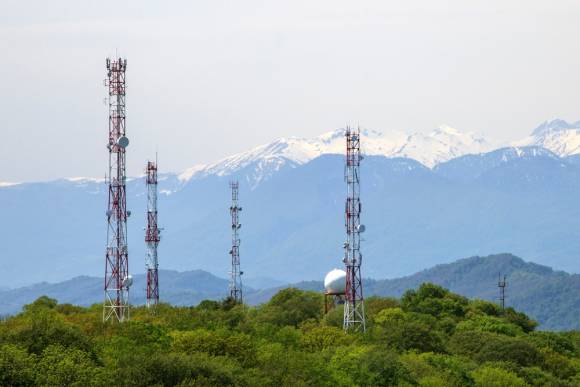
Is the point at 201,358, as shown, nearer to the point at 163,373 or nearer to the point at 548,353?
the point at 163,373

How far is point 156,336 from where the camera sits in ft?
308

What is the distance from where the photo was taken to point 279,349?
320 feet

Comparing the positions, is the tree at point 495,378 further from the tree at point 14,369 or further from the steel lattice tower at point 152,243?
the tree at point 14,369

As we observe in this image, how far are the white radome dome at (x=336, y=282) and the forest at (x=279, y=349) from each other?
287 cm

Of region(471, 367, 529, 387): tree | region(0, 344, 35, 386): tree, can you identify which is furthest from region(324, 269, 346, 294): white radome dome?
region(0, 344, 35, 386): tree

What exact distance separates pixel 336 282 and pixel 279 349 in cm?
2900

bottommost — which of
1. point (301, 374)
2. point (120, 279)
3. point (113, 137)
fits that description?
point (301, 374)

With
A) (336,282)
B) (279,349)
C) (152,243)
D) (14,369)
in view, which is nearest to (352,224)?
(279,349)

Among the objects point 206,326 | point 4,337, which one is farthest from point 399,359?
point 4,337

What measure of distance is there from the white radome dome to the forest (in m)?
2.87

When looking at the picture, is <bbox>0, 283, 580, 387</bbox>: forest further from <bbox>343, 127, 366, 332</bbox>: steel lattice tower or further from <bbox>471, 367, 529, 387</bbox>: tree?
<bbox>343, 127, 366, 332</bbox>: steel lattice tower

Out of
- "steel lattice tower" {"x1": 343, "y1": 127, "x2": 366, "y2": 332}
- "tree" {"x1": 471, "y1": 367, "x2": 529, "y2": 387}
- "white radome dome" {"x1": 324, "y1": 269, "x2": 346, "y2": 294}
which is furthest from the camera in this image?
"white radome dome" {"x1": 324, "y1": 269, "x2": 346, "y2": 294}

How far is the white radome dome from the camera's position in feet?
411

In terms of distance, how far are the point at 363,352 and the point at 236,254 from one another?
196ft
